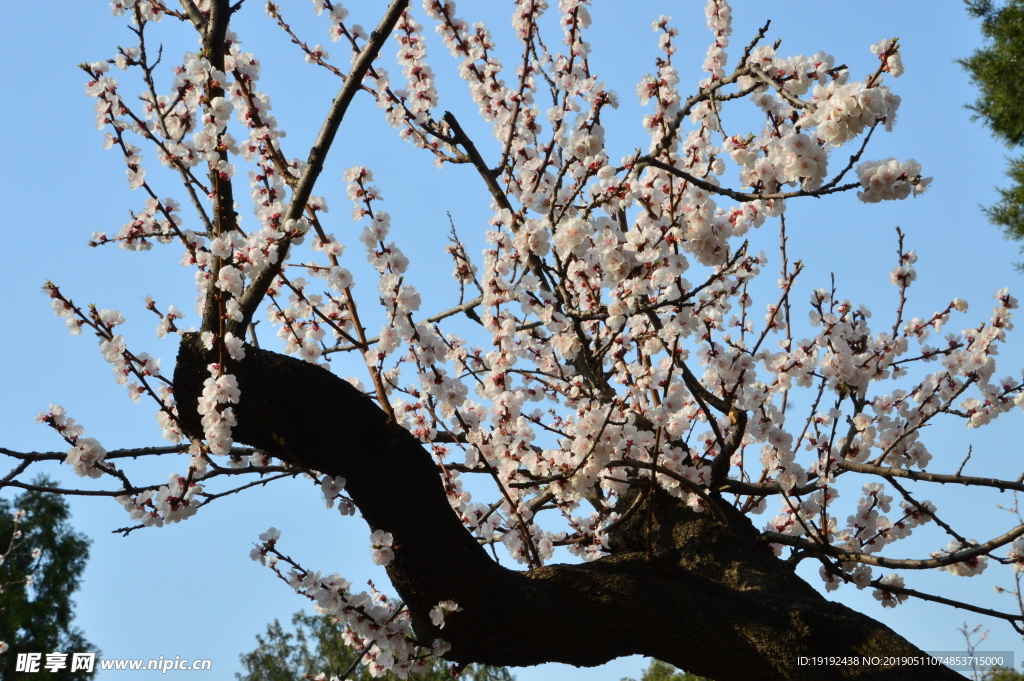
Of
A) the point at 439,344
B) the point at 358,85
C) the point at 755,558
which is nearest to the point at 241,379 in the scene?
the point at 439,344

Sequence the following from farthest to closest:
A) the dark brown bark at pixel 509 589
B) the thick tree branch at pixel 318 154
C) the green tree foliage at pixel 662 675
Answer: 1. the green tree foliage at pixel 662 675
2. the thick tree branch at pixel 318 154
3. the dark brown bark at pixel 509 589

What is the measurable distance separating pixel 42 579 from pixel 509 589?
58.5ft

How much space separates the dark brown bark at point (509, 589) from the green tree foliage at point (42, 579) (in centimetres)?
1496

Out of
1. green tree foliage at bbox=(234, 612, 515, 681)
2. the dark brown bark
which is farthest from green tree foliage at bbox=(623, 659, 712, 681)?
the dark brown bark

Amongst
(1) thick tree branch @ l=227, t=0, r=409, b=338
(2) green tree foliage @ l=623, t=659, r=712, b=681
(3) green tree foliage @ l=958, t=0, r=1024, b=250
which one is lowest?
(2) green tree foliage @ l=623, t=659, r=712, b=681

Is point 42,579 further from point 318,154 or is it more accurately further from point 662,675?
point 318,154

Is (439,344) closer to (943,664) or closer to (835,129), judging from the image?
(835,129)

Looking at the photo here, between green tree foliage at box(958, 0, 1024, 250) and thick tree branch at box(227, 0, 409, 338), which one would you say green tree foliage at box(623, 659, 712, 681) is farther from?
thick tree branch at box(227, 0, 409, 338)

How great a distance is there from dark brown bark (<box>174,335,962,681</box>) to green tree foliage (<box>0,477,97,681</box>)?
15.0 metres

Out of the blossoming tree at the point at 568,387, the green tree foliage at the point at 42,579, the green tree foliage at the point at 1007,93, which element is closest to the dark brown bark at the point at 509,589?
the blossoming tree at the point at 568,387

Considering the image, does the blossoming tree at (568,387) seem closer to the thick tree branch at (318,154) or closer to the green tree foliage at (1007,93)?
the thick tree branch at (318,154)

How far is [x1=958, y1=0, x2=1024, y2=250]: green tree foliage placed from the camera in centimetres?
977

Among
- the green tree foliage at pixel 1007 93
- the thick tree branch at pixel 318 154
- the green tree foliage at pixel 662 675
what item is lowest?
the green tree foliage at pixel 662 675

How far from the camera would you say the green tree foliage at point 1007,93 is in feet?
32.0
